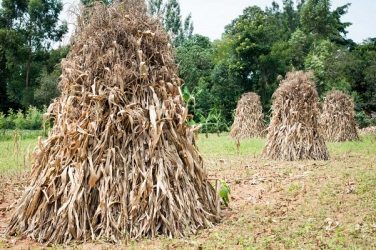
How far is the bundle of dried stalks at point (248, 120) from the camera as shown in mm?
19984

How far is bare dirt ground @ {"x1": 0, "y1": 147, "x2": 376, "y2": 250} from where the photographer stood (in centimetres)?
448

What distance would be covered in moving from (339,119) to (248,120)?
422 centimetres

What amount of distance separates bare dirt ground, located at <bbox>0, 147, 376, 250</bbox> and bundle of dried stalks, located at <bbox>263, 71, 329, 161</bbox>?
1.65 m

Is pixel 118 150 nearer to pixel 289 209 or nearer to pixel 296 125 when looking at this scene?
pixel 289 209

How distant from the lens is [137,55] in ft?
17.5

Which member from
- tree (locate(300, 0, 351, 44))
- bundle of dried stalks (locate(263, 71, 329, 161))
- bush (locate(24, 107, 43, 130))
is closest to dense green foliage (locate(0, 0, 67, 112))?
bush (locate(24, 107, 43, 130))

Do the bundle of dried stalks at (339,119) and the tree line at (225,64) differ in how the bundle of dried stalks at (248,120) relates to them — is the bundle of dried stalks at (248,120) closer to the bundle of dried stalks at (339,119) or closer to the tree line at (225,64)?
the bundle of dried stalks at (339,119)

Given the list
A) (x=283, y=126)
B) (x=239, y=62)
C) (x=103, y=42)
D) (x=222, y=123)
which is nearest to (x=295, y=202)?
(x=103, y=42)

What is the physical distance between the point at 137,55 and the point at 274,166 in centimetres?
537

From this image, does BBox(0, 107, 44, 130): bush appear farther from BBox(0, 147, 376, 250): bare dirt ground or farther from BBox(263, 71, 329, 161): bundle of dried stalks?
BBox(0, 147, 376, 250): bare dirt ground

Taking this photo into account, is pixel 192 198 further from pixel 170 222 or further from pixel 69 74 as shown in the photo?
pixel 69 74

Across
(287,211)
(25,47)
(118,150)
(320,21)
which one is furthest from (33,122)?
(320,21)

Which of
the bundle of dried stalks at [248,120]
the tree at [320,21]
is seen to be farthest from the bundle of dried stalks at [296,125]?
the tree at [320,21]

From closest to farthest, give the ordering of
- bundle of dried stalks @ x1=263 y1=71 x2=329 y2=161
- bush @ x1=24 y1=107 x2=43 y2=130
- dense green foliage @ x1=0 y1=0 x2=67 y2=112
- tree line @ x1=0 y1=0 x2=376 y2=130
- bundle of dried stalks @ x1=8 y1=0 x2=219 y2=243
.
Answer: bundle of dried stalks @ x1=8 y1=0 x2=219 y2=243 < bundle of dried stalks @ x1=263 y1=71 x2=329 y2=161 < bush @ x1=24 y1=107 x2=43 y2=130 < tree line @ x1=0 y1=0 x2=376 y2=130 < dense green foliage @ x1=0 y1=0 x2=67 y2=112
